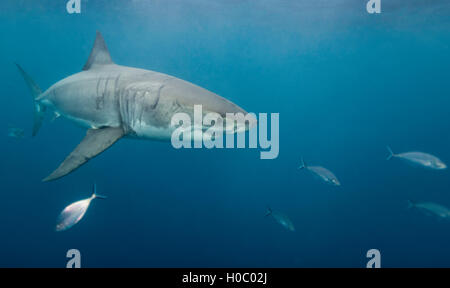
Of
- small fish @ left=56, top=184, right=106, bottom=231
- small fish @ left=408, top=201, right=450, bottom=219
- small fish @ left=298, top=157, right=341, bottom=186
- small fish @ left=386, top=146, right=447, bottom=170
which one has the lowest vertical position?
small fish @ left=56, top=184, right=106, bottom=231

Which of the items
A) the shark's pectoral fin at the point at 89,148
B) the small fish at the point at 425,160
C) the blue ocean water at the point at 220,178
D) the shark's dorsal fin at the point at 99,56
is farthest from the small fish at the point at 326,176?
the blue ocean water at the point at 220,178

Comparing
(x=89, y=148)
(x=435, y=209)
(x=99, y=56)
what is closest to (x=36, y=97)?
(x=99, y=56)

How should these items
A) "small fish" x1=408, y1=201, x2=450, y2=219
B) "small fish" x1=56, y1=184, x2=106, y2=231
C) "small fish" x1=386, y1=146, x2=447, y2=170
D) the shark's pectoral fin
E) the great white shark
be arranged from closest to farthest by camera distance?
the shark's pectoral fin
the great white shark
"small fish" x1=56, y1=184, x2=106, y2=231
"small fish" x1=386, y1=146, x2=447, y2=170
"small fish" x1=408, y1=201, x2=450, y2=219

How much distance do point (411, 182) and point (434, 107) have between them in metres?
38.2

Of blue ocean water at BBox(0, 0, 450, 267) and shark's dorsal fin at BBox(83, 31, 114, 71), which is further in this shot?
blue ocean water at BBox(0, 0, 450, 267)

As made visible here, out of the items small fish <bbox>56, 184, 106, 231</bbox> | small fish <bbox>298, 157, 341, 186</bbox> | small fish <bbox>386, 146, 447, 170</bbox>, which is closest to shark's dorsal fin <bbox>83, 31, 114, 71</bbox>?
small fish <bbox>56, 184, 106, 231</bbox>

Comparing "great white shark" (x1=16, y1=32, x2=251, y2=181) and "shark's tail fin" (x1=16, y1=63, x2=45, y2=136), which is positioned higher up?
"shark's tail fin" (x1=16, y1=63, x2=45, y2=136)

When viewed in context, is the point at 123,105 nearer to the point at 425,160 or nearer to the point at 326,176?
the point at 326,176

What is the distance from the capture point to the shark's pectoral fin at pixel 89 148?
118 inches

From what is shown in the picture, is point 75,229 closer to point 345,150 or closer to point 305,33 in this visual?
point 305,33

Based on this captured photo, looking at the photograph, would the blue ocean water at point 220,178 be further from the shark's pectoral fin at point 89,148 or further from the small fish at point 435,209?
the small fish at point 435,209

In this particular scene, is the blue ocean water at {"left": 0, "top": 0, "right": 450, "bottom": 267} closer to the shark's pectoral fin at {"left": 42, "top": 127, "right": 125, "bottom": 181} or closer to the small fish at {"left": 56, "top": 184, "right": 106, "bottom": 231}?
the small fish at {"left": 56, "top": 184, "right": 106, "bottom": 231}

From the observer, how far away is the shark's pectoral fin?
3.00 metres
